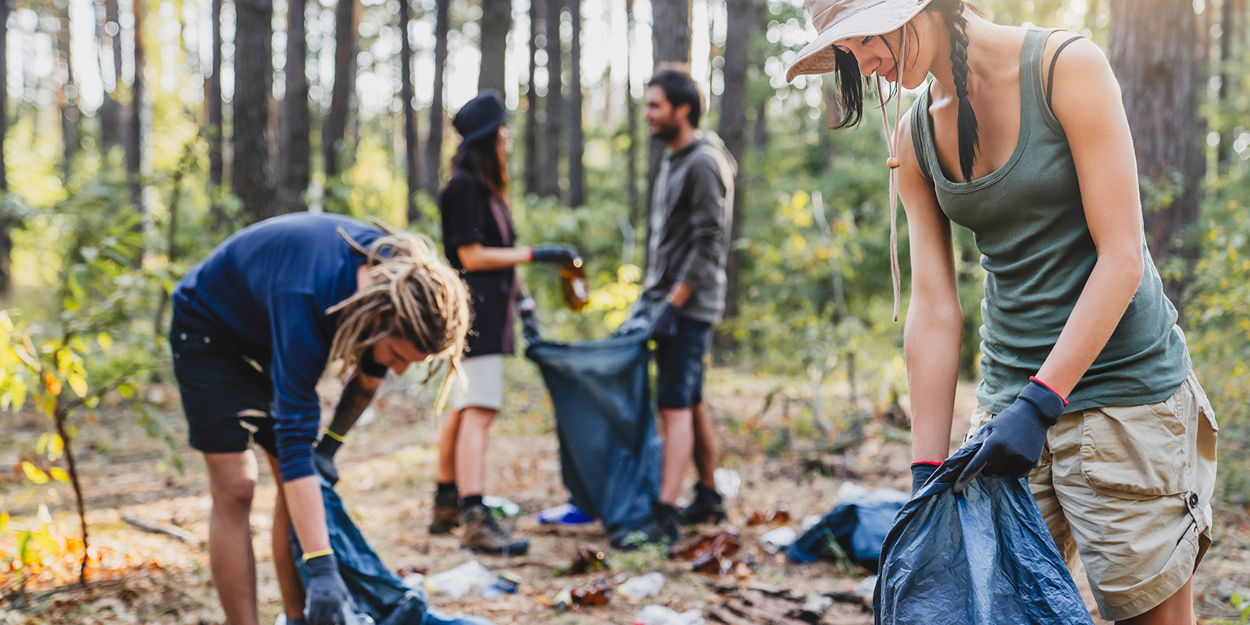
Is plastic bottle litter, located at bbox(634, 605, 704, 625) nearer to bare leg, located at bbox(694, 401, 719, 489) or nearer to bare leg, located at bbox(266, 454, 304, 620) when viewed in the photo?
bare leg, located at bbox(266, 454, 304, 620)

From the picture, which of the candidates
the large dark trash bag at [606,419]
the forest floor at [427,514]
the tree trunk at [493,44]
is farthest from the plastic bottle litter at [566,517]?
the tree trunk at [493,44]

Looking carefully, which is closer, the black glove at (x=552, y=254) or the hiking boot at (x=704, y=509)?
the black glove at (x=552, y=254)

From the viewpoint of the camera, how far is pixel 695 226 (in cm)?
403

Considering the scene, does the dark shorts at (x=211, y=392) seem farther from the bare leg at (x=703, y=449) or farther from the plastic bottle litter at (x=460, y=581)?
the bare leg at (x=703, y=449)

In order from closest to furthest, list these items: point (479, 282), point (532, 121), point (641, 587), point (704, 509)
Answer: point (641, 587), point (479, 282), point (704, 509), point (532, 121)

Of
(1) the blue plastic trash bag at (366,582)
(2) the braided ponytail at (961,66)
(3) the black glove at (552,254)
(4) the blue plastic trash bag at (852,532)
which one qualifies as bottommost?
(4) the blue plastic trash bag at (852,532)

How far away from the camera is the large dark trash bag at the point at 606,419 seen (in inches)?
158

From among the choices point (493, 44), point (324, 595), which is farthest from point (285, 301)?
point (493, 44)

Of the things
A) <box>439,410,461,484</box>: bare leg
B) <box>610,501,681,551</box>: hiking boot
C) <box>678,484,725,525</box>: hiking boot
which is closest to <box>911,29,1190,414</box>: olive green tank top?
<box>610,501,681,551</box>: hiking boot

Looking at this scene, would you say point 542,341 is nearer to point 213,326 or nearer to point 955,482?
point 213,326

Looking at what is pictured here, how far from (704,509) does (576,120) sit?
39.3 feet

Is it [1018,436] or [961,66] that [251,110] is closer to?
[961,66]

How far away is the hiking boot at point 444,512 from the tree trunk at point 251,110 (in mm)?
3817

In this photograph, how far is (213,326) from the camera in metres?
2.51
